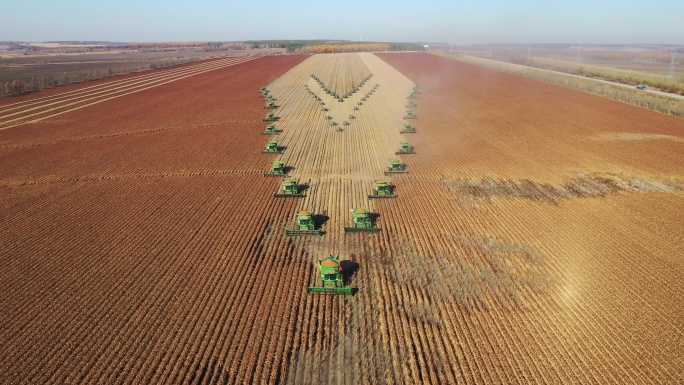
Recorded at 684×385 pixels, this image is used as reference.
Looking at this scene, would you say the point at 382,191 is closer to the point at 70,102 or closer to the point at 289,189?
the point at 289,189

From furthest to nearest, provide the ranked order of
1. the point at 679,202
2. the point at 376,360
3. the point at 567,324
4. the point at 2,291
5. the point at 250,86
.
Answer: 1. the point at 250,86
2. the point at 679,202
3. the point at 2,291
4. the point at 567,324
5. the point at 376,360

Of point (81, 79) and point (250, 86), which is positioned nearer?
point (250, 86)

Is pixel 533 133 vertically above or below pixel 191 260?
above

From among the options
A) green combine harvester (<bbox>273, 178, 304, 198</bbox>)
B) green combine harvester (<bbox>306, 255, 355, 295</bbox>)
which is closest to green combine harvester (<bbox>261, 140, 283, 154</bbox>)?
green combine harvester (<bbox>273, 178, 304, 198</bbox>)

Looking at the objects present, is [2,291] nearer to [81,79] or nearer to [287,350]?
[287,350]

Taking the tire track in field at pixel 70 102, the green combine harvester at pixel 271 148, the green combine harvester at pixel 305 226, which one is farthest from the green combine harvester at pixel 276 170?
the tire track in field at pixel 70 102

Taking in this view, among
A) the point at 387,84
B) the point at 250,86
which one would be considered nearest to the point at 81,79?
the point at 250,86

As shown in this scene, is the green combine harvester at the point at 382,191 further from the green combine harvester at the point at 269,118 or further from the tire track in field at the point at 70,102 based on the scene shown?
the tire track in field at the point at 70,102

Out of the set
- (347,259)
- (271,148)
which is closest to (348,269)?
(347,259)
